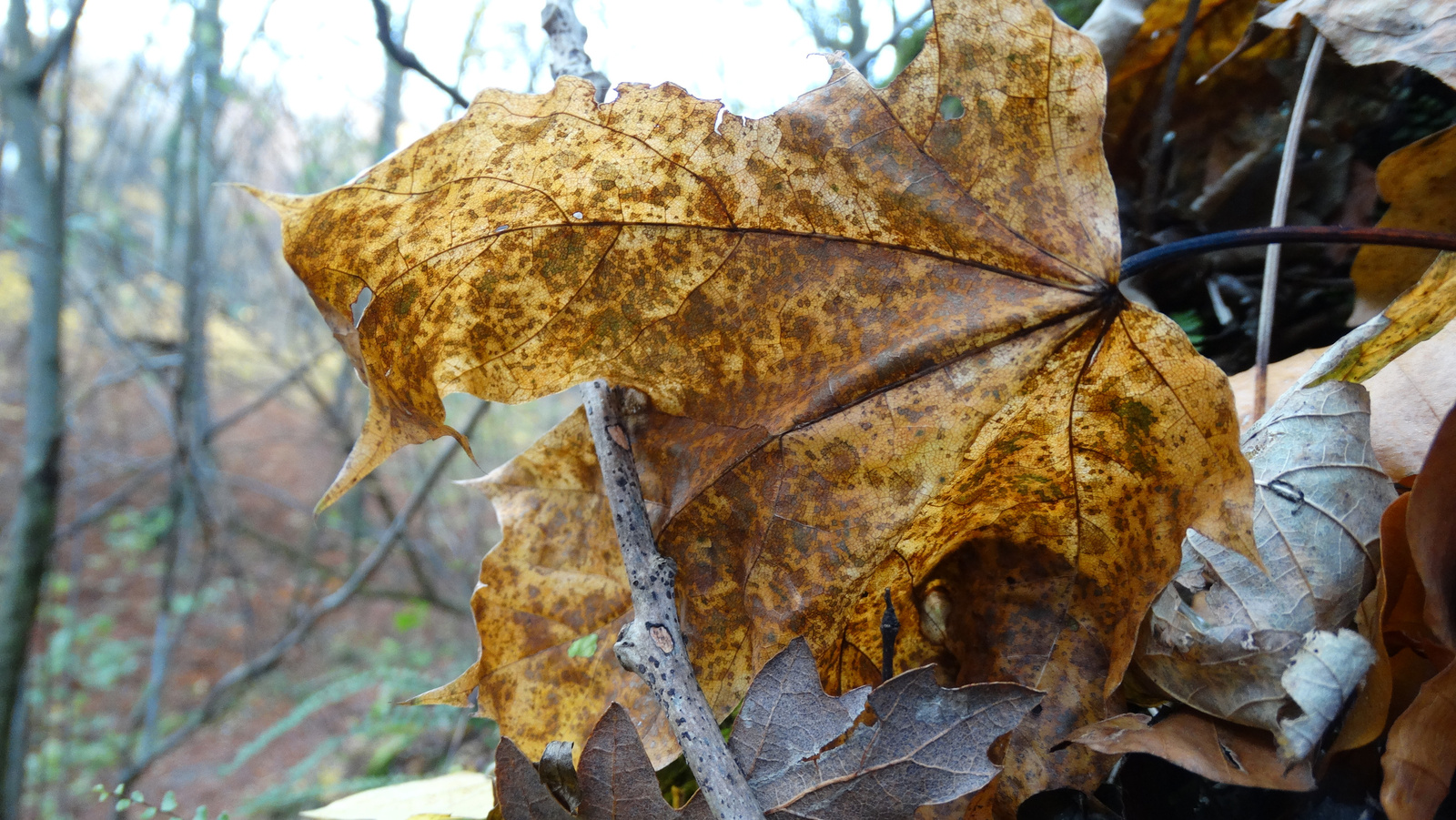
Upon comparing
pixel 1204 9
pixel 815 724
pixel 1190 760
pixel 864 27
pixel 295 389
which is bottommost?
pixel 1190 760

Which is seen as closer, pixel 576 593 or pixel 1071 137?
pixel 1071 137

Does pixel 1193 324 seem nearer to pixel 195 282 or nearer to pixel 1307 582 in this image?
pixel 1307 582

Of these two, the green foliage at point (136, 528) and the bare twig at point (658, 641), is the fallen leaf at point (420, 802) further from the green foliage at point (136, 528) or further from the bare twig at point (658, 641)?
the green foliage at point (136, 528)

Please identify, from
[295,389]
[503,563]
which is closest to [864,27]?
[503,563]

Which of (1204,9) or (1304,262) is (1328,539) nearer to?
(1304,262)

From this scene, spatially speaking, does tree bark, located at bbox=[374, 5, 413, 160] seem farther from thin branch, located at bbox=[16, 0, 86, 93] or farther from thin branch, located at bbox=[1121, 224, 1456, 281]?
thin branch, located at bbox=[1121, 224, 1456, 281]

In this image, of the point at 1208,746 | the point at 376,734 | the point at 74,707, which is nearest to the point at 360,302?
the point at 1208,746
